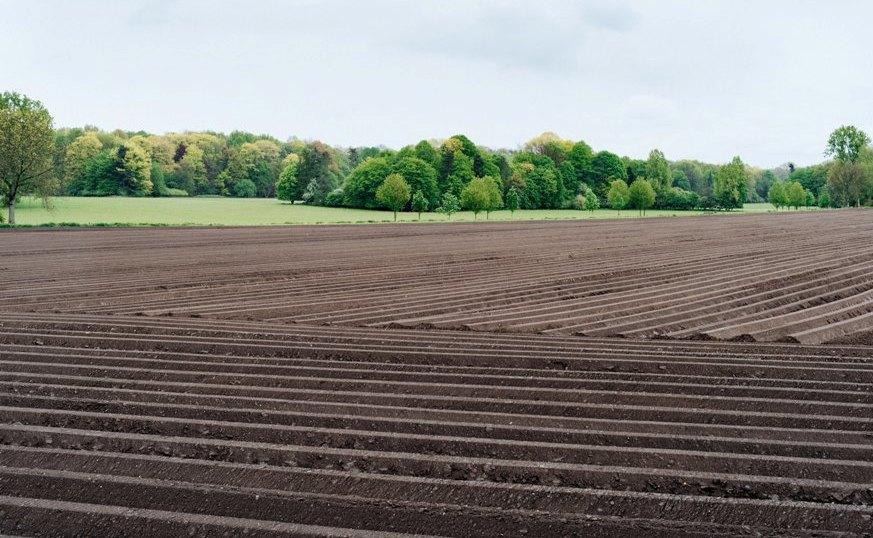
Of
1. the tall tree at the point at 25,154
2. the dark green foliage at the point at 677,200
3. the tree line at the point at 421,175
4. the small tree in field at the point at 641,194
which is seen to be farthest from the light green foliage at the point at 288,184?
the dark green foliage at the point at 677,200

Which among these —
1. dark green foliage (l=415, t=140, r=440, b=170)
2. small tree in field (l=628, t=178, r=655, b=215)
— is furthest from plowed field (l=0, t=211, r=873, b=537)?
dark green foliage (l=415, t=140, r=440, b=170)

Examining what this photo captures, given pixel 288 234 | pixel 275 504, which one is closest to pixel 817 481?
pixel 275 504

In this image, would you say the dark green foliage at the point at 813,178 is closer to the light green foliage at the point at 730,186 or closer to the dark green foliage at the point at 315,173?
the light green foliage at the point at 730,186

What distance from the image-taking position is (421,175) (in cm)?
7081

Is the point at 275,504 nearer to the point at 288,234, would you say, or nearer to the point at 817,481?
the point at 817,481

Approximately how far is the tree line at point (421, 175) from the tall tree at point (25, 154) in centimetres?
2412

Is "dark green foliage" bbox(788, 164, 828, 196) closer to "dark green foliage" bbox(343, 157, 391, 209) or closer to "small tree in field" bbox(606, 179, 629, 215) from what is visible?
"small tree in field" bbox(606, 179, 629, 215)

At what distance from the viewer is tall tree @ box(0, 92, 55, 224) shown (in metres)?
36.9

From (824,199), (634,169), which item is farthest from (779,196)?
(634,169)

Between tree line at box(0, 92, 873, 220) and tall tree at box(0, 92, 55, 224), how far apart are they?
2412cm

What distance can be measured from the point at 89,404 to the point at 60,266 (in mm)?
14653

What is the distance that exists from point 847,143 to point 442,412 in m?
99.7

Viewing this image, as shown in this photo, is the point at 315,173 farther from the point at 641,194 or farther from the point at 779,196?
the point at 779,196

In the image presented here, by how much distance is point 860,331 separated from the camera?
9578 mm
